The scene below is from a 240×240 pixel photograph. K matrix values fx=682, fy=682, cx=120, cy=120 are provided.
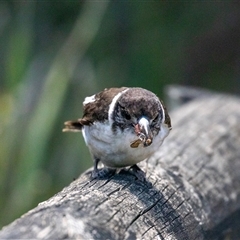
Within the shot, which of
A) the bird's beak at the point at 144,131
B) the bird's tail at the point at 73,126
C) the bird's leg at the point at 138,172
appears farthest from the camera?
the bird's tail at the point at 73,126

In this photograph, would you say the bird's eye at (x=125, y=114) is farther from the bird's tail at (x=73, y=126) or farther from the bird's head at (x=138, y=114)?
the bird's tail at (x=73, y=126)

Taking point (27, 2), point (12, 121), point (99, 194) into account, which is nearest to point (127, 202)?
point (99, 194)

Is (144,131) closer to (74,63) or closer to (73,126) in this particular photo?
(73,126)

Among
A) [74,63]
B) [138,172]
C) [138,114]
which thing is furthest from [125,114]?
[74,63]

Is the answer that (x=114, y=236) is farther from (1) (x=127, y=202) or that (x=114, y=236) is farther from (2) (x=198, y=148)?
(2) (x=198, y=148)

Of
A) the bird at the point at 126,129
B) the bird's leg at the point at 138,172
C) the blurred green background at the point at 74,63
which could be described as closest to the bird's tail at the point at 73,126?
the bird at the point at 126,129

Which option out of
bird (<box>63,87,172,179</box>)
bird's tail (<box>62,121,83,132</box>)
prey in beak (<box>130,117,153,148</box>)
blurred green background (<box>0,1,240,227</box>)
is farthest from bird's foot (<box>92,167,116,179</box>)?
blurred green background (<box>0,1,240,227</box>)

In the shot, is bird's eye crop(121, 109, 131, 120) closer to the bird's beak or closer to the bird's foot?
the bird's beak
